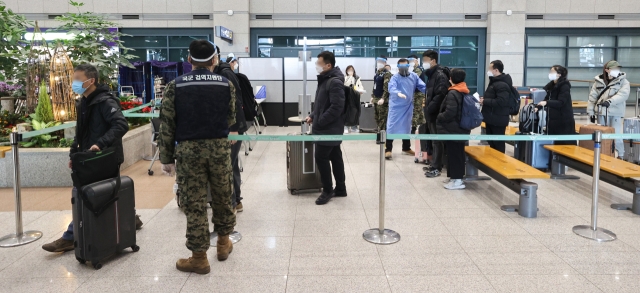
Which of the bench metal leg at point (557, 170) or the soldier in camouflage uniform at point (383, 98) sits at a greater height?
the soldier in camouflage uniform at point (383, 98)

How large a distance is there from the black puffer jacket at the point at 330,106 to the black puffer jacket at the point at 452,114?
4.41ft

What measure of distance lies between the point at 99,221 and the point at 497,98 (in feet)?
16.1

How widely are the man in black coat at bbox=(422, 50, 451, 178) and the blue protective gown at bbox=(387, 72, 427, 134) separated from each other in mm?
496

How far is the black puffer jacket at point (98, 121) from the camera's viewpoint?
144 inches

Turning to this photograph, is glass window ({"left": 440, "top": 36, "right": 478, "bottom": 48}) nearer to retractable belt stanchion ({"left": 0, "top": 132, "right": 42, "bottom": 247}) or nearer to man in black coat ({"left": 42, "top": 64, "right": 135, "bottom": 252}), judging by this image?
man in black coat ({"left": 42, "top": 64, "right": 135, "bottom": 252})

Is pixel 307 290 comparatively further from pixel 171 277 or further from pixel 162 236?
pixel 162 236

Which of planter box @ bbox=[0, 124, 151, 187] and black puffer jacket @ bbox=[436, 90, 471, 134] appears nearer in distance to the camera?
black puffer jacket @ bbox=[436, 90, 471, 134]

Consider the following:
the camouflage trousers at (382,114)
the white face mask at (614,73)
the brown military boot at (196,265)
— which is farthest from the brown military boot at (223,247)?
the white face mask at (614,73)

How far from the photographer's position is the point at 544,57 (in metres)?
17.2

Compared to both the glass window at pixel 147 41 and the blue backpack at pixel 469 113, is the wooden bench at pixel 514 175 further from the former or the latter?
the glass window at pixel 147 41

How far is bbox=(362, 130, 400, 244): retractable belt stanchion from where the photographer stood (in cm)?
401

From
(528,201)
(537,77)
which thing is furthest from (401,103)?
(537,77)

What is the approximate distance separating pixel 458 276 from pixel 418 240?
2.49 feet

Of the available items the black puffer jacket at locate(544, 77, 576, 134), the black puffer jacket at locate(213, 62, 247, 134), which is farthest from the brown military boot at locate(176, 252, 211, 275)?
the black puffer jacket at locate(544, 77, 576, 134)
